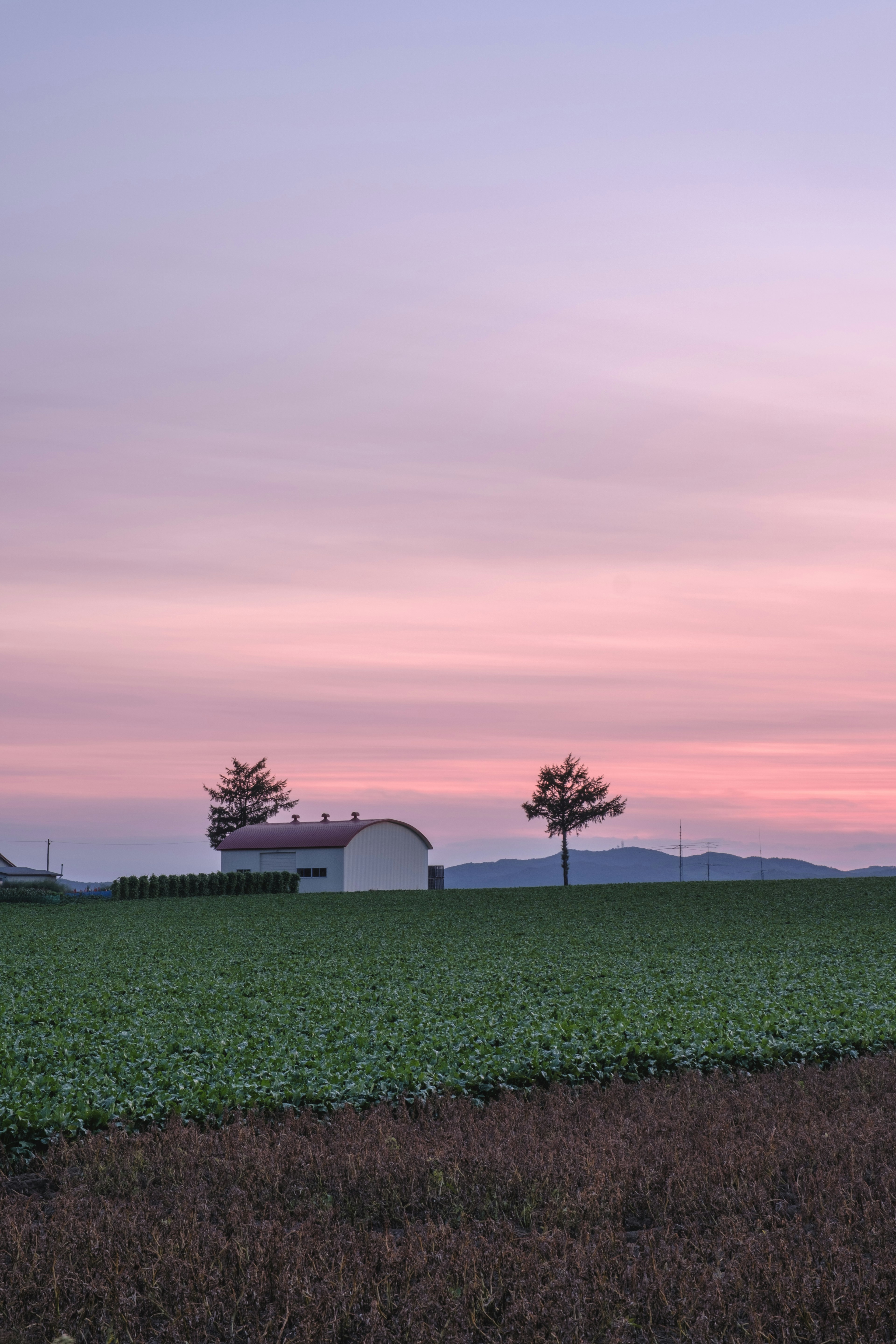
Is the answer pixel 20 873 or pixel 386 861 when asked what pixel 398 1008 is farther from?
pixel 20 873

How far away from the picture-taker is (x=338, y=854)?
281 feet

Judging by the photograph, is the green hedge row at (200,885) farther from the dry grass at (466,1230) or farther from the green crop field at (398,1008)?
the dry grass at (466,1230)

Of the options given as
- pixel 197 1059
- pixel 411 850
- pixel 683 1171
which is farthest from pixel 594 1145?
pixel 411 850

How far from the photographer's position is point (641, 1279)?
768 centimetres

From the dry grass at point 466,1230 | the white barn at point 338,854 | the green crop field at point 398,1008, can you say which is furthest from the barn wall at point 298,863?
the dry grass at point 466,1230

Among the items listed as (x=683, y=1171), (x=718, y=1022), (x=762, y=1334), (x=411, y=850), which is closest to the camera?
(x=762, y=1334)

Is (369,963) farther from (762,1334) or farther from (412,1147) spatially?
(762,1334)

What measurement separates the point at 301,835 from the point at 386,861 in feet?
23.6

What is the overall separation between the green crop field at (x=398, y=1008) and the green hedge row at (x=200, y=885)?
32.8 meters

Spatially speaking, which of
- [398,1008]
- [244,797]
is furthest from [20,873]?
[398,1008]

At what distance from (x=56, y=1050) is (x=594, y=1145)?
8.72 metres

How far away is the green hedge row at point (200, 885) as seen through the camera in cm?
7969

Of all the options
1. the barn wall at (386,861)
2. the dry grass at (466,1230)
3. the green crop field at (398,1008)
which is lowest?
the dry grass at (466,1230)

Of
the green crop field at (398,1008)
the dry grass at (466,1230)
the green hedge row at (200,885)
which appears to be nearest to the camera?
the dry grass at (466,1230)
